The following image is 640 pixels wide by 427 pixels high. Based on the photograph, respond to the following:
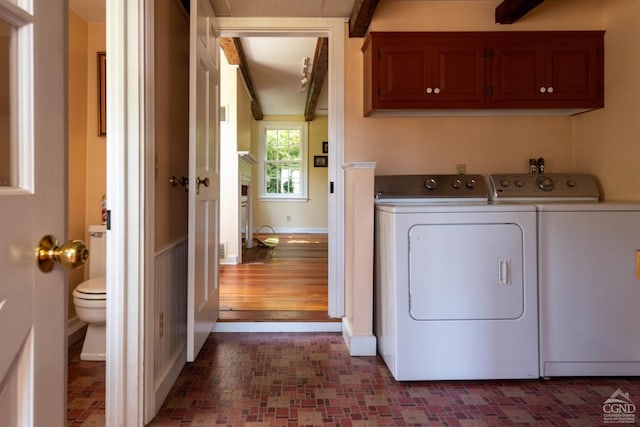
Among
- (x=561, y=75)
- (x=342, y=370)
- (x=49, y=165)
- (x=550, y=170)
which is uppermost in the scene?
(x=561, y=75)

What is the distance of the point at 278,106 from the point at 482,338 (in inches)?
252

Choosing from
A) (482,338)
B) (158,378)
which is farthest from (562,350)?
(158,378)

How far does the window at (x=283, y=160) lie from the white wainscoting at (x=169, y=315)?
592 cm

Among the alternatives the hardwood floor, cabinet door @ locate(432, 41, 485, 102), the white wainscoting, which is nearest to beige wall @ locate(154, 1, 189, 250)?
the white wainscoting

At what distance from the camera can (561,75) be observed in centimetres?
238

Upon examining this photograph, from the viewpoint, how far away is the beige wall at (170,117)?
175 cm

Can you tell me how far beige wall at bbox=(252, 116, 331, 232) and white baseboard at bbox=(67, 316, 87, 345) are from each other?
18.4ft

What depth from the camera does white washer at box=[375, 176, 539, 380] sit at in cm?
187

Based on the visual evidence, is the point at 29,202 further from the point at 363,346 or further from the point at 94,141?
the point at 94,141

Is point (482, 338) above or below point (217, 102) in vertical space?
below

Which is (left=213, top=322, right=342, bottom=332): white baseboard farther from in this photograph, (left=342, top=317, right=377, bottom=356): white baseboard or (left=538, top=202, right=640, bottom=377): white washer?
(left=538, top=202, right=640, bottom=377): white washer

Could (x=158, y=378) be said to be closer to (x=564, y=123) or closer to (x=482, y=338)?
(x=482, y=338)

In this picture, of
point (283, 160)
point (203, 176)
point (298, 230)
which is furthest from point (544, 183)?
point (283, 160)

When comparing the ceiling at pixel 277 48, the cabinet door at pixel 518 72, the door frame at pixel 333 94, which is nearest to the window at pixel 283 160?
the ceiling at pixel 277 48
